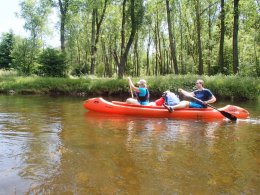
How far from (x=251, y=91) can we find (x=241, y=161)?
1179 centimetres

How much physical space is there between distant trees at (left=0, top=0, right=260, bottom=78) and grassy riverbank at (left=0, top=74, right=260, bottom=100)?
2933mm

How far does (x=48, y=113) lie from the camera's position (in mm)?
11281

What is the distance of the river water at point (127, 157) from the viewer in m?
4.29

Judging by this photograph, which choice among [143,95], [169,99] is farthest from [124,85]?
[169,99]

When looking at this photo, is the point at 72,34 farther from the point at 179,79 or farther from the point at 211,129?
the point at 211,129

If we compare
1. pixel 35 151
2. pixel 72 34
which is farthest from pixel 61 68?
pixel 35 151

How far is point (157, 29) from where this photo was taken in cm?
3569

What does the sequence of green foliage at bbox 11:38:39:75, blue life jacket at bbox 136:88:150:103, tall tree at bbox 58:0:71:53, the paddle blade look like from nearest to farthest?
the paddle blade, blue life jacket at bbox 136:88:150:103, tall tree at bbox 58:0:71:53, green foliage at bbox 11:38:39:75

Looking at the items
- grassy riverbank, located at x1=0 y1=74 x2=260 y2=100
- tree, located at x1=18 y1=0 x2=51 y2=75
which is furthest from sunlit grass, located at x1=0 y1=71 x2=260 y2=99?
tree, located at x1=18 y1=0 x2=51 y2=75

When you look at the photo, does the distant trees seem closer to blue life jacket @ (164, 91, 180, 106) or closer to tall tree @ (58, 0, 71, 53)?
tall tree @ (58, 0, 71, 53)

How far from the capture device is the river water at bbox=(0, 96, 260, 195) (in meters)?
4.29

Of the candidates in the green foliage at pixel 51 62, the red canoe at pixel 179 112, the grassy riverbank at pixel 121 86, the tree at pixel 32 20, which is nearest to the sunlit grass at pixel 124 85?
the grassy riverbank at pixel 121 86

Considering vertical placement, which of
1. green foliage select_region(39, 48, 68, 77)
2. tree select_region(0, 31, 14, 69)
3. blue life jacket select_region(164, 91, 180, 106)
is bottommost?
blue life jacket select_region(164, 91, 180, 106)

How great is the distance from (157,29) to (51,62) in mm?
15590
